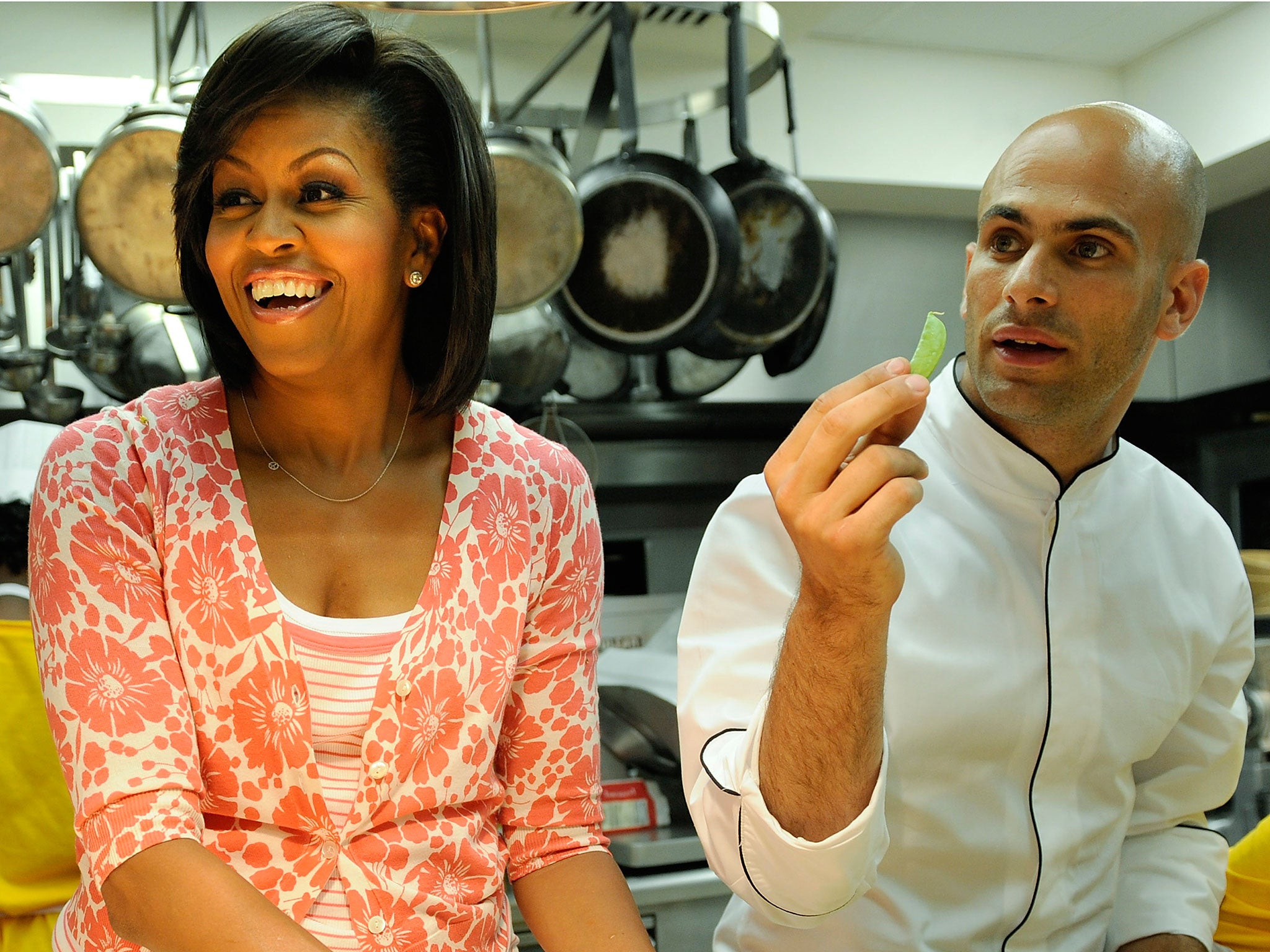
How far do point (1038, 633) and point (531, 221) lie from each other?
1.30m

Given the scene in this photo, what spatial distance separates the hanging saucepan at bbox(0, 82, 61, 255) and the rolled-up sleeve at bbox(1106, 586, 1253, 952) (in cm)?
187

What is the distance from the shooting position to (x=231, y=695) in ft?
3.59

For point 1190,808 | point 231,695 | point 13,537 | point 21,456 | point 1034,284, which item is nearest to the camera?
point 231,695

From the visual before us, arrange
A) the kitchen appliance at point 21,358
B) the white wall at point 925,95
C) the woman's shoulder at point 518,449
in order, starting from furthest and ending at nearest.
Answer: the white wall at point 925,95 → the kitchen appliance at point 21,358 → the woman's shoulder at point 518,449

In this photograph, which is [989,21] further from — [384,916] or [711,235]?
[384,916]

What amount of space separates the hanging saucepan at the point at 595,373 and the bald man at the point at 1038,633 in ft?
5.24

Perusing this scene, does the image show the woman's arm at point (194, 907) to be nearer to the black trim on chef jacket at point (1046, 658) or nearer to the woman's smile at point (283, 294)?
the woman's smile at point (283, 294)

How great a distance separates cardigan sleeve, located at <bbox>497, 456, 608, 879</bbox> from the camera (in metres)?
1.27

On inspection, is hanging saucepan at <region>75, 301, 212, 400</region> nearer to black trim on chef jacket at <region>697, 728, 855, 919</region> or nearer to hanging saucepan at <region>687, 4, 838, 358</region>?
hanging saucepan at <region>687, 4, 838, 358</region>

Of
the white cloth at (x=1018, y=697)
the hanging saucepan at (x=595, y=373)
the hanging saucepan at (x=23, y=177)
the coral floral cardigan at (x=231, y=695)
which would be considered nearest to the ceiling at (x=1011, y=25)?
the hanging saucepan at (x=595, y=373)

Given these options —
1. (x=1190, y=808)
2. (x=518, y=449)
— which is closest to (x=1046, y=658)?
(x=1190, y=808)

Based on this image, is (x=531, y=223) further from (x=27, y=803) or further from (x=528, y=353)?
(x=27, y=803)

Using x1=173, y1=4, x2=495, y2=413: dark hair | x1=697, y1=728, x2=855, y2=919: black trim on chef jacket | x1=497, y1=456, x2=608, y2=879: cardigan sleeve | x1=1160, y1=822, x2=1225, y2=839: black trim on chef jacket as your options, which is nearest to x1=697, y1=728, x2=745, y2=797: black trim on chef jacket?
x1=697, y1=728, x2=855, y2=919: black trim on chef jacket

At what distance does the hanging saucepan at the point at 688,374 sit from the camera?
3.08 metres
